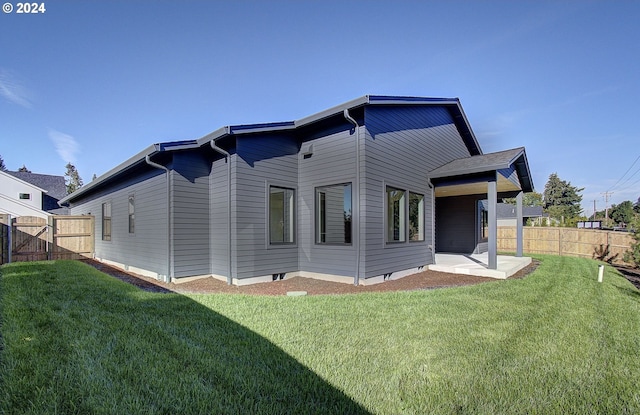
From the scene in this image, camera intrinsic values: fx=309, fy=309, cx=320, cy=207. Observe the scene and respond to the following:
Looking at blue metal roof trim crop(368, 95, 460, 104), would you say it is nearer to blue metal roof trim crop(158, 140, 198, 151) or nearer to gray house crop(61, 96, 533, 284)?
gray house crop(61, 96, 533, 284)

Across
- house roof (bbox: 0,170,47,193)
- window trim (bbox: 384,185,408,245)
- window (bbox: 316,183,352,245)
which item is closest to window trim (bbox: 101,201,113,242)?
window (bbox: 316,183,352,245)

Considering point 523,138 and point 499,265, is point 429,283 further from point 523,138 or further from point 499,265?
point 523,138

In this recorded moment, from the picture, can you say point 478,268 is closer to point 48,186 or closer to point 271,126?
point 271,126

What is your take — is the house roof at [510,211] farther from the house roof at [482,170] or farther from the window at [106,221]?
the window at [106,221]

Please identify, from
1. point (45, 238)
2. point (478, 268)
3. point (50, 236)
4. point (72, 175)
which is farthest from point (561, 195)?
point (72, 175)

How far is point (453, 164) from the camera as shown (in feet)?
32.4

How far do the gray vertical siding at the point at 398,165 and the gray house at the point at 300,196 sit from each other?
0.04 meters

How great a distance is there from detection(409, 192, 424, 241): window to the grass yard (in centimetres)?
381

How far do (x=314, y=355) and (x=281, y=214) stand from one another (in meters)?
5.39

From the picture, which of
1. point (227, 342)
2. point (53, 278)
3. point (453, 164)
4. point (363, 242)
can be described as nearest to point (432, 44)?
point (453, 164)

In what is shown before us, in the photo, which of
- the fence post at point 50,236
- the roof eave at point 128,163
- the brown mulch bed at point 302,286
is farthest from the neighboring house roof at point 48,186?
the brown mulch bed at point 302,286

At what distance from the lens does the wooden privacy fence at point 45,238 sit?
10758 mm

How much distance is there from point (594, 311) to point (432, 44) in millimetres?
8422

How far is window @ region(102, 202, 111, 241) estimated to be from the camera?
12.0 metres
